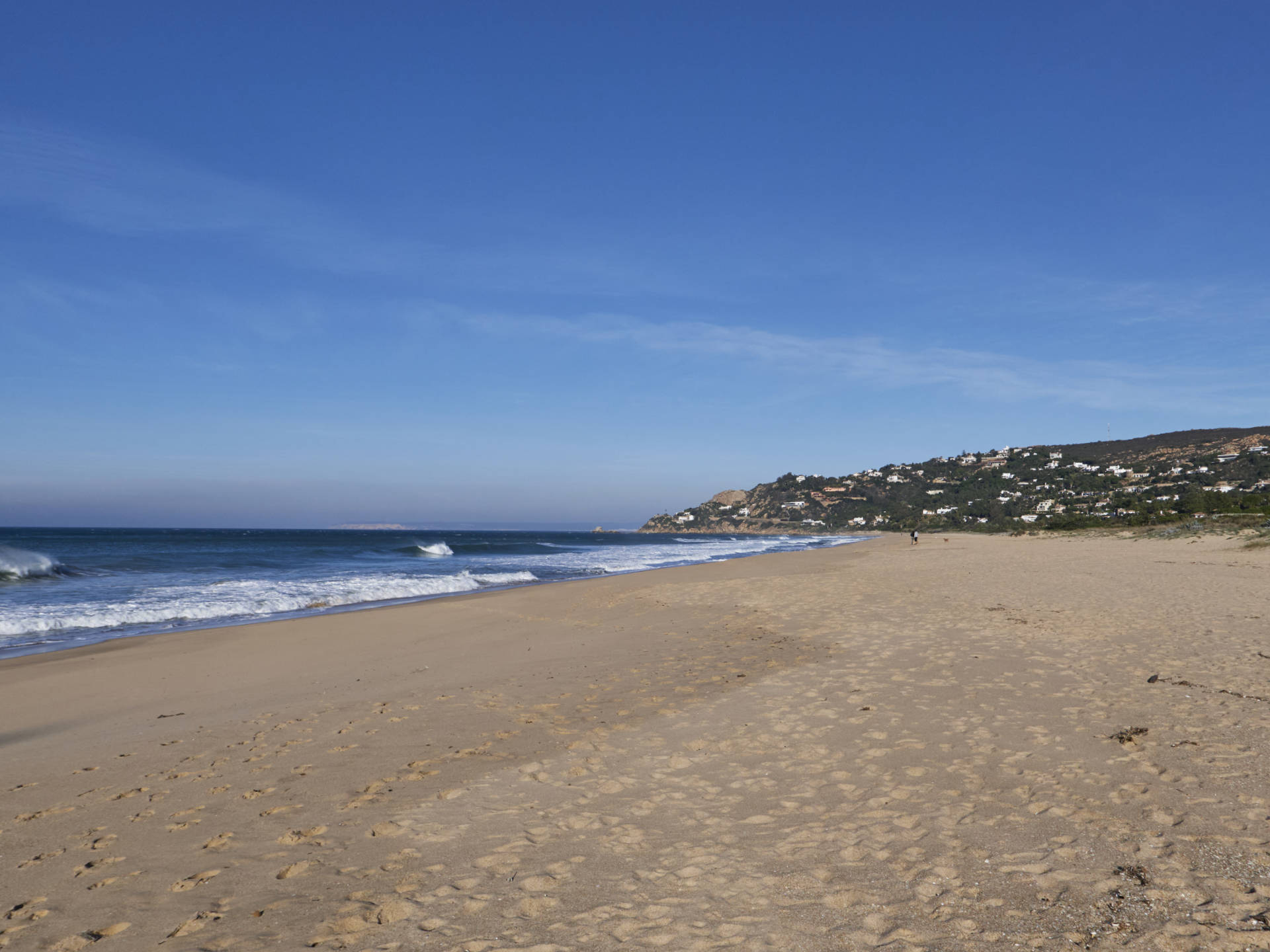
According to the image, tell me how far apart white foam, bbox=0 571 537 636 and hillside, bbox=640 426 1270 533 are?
153 ft

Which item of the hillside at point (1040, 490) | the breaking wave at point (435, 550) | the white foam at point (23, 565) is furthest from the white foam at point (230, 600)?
the hillside at point (1040, 490)

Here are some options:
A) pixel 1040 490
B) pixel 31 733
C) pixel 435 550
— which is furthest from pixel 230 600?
pixel 1040 490

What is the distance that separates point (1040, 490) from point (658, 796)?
120 meters

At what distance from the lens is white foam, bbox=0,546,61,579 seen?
2789 cm

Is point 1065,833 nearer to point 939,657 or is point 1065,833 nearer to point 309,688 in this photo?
point 939,657

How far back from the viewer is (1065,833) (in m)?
4.39

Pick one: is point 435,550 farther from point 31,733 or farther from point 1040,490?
point 1040,490

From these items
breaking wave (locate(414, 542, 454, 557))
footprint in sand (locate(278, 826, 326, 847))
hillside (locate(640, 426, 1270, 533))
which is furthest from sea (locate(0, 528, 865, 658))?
hillside (locate(640, 426, 1270, 533))

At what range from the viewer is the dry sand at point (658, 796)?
363 cm

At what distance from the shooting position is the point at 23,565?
2992 cm

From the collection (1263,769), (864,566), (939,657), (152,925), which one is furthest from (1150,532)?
(152,925)

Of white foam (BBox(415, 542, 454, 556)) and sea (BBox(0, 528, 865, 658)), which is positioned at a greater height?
sea (BBox(0, 528, 865, 658))

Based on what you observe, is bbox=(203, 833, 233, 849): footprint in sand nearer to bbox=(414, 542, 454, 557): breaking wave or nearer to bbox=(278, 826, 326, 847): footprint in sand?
bbox=(278, 826, 326, 847): footprint in sand

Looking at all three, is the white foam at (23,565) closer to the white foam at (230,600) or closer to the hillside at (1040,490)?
the white foam at (230,600)
